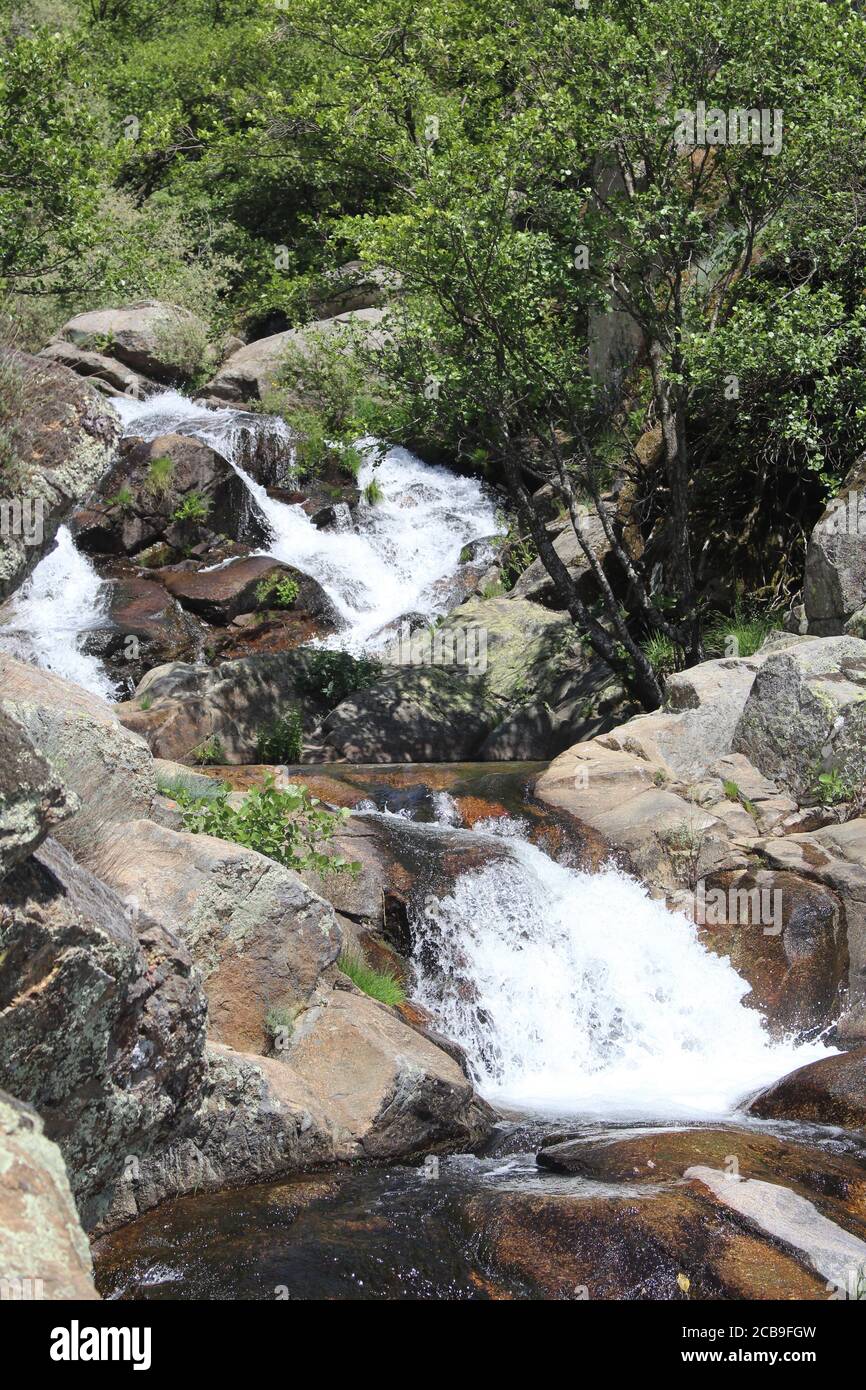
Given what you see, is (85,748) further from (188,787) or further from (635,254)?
(635,254)

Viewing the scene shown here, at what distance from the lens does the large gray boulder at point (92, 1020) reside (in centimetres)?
457

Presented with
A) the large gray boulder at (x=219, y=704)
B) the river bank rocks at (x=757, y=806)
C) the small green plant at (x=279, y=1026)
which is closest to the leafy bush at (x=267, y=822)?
the small green plant at (x=279, y=1026)

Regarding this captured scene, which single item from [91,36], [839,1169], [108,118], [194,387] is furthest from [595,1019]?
[91,36]

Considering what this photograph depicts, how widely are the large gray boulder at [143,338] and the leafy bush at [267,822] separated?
17.6 metres

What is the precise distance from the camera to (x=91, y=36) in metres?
32.0

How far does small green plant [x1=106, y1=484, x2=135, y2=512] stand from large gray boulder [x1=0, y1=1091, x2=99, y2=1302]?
17038 millimetres

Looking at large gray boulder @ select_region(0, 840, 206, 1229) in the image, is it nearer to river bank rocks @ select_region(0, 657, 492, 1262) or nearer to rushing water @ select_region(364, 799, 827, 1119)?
river bank rocks @ select_region(0, 657, 492, 1262)

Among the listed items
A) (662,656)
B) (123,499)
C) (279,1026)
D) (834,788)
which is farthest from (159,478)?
(279,1026)

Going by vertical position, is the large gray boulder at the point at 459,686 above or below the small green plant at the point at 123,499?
below

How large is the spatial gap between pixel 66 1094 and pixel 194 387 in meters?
21.4

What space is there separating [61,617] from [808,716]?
1064cm

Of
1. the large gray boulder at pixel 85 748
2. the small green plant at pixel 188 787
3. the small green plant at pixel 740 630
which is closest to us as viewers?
the large gray boulder at pixel 85 748

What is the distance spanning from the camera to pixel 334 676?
16.0 m

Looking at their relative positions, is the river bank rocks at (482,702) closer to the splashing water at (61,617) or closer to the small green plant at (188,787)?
the splashing water at (61,617)
